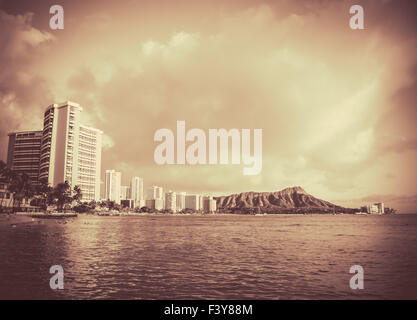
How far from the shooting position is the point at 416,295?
20391 mm

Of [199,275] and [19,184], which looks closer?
[199,275]

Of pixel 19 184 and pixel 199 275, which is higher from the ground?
pixel 19 184

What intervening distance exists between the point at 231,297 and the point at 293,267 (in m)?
12.7

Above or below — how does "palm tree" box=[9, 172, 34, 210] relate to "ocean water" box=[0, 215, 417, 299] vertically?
above

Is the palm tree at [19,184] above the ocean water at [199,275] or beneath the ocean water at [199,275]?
above

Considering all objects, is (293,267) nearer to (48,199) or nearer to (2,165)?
(2,165)

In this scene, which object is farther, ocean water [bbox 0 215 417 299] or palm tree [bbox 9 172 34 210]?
palm tree [bbox 9 172 34 210]

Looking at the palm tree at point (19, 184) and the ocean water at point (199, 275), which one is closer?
the ocean water at point (199, 275)
